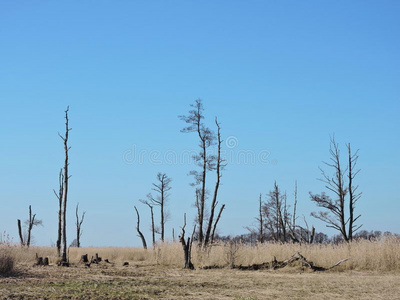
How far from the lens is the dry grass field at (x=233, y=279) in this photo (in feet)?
30.7

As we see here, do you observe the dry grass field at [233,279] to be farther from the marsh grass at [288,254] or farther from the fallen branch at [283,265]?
the fallen branch at [283,265]

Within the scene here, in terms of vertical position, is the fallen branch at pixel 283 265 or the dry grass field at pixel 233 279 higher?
the dry grass field at pixel 233 279

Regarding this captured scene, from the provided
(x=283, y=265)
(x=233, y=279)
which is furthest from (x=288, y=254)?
(x=233, y=279)

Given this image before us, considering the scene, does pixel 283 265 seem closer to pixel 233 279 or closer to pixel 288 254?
pixel 288 254

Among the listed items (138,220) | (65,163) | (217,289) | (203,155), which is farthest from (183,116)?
(217,289)

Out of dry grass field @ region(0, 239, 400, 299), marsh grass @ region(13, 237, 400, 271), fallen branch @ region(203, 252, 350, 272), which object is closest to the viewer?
dry grass field @ region(0, 239, 400, 299)

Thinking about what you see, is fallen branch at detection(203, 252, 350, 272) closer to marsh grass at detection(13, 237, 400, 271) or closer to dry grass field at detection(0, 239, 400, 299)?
dry grass field at detection(0, 239, 400, 299)

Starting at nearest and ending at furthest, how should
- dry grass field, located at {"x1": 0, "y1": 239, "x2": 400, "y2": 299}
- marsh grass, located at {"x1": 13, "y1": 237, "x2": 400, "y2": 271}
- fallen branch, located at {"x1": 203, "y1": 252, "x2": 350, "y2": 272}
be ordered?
dry grass field, located at {"x1": 0, "y1": 239, "x2": 400, "y2": 299} → marsh grass, located at {"x1": 13, "y1": 237, "x2": 400, "y2": 271} → fallen branch, located at {"x1": 203, "y1": 252, "x2": 350, "y2": 272}

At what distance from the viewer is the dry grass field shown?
937 centimetres

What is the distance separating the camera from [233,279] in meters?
13.6

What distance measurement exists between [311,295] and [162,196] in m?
28.4

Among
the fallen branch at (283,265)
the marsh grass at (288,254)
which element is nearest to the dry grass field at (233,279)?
the marsh grass at (288,254)

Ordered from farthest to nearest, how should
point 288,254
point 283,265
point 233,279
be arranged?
point 288,254 → point 283,265 → point 233,279

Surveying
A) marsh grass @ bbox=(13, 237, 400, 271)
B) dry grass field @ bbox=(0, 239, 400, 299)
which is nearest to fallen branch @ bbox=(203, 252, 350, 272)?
dry grass field @ bbox=(0, 239, 400, 299)
